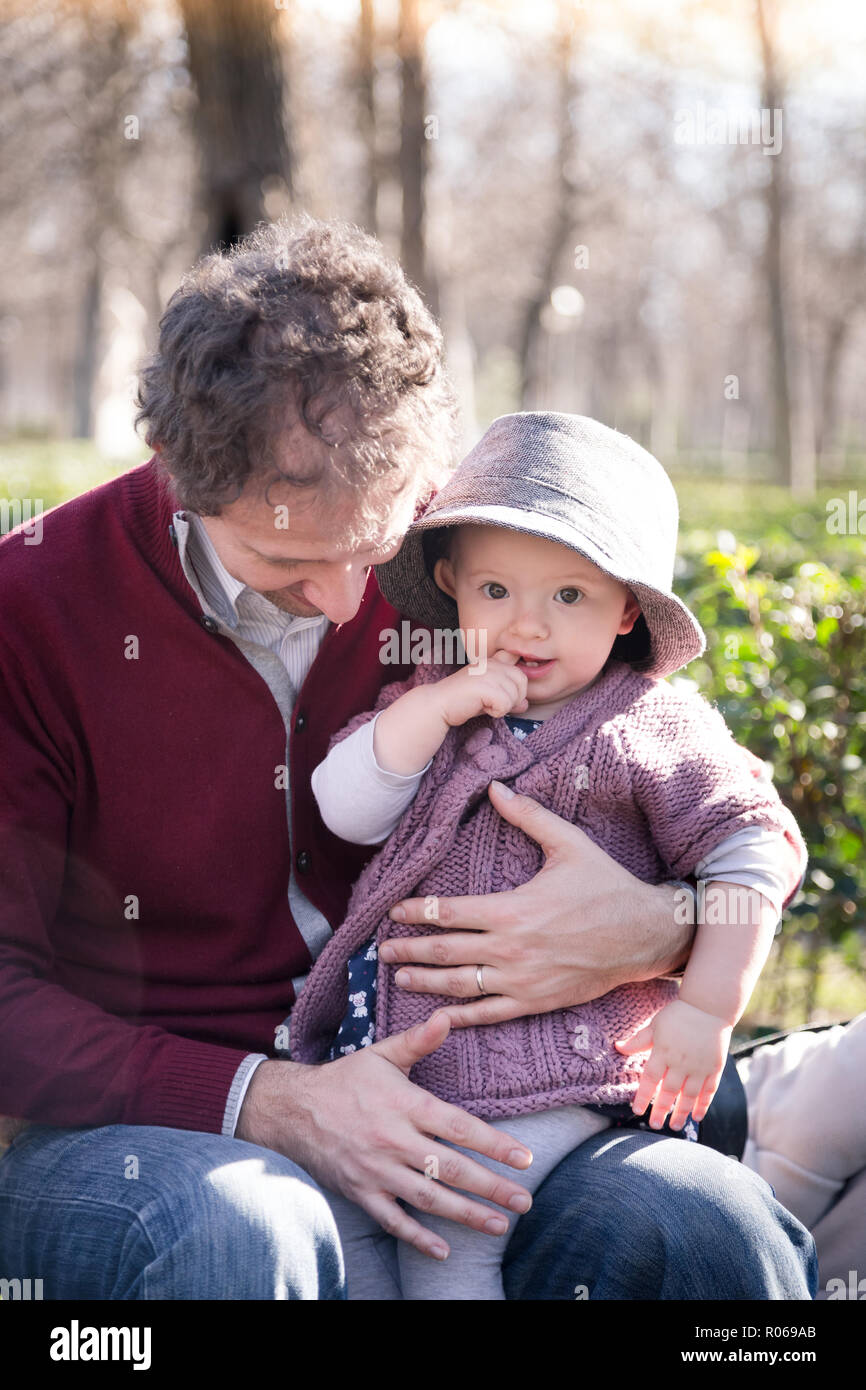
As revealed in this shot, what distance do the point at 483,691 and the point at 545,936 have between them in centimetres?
A: 41

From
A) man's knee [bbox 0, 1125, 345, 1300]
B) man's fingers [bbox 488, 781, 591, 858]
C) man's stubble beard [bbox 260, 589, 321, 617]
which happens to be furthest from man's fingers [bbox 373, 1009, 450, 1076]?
man's stubble beard [bbox 260, 589, 321, 617]

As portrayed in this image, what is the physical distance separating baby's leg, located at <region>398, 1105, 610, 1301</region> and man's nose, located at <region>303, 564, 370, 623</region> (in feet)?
2.78

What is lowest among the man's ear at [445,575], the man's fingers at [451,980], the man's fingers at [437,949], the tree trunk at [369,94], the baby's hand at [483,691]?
the man's fingers at [451,980]

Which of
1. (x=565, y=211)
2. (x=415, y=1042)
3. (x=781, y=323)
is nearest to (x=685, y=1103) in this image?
(x=415, y=1042)

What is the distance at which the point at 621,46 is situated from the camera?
42.8 feet

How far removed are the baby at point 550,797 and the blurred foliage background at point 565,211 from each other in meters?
0.56

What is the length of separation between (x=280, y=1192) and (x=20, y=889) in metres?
0.62

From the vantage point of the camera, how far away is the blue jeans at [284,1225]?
1722mm

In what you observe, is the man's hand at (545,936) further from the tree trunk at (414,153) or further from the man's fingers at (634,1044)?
the tree trunk at (414,153)

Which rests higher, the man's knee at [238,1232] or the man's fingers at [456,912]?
the man's fingers at [456,912]

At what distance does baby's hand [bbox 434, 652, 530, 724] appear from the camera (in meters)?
2.09

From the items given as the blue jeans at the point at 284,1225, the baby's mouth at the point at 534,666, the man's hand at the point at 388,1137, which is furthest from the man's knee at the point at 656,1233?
the baby's mouth at the point at 534,666
